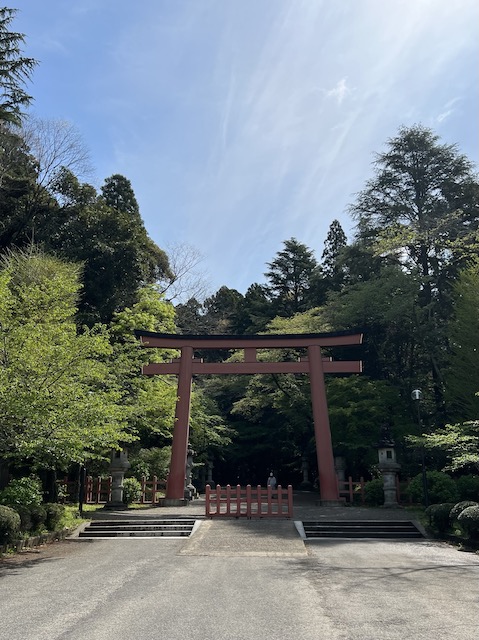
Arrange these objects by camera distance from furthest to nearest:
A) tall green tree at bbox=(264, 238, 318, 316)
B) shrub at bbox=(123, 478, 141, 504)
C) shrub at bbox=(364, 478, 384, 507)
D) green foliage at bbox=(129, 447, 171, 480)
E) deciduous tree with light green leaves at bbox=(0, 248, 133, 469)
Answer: tall green tree at bbox=(264, 238, 318, 316) < green foliage at bbox=(129, 447, 171, 480) < shrub at bbox=(123, 478, 141, 504) < shrub at bbox=(364, 478, 384, 507) < deciduous tree with light green leaves at bbox=(0, 248, 133, 469)

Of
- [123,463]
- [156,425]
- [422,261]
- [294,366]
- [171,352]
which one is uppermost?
[422,261]

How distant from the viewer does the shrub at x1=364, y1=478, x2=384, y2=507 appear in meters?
17.4

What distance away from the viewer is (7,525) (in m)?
9.10

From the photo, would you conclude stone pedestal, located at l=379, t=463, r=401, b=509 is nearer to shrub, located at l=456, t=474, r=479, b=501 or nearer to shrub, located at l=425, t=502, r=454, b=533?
shrub, located at l=456, t=474, r=479, b=501

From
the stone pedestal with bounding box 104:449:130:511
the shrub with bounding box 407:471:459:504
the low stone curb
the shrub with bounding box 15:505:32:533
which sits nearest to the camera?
the low stone curb

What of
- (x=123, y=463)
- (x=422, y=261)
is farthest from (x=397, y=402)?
(x=123, y=463)

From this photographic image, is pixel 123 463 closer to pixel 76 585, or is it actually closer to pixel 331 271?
pixel 76 585

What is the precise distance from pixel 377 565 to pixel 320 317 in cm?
1936

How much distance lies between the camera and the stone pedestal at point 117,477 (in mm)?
16797

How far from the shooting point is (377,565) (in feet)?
27.7

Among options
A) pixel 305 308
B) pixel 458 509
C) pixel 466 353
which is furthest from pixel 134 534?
pixel 305 308

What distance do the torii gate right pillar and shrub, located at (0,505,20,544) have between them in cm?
1062

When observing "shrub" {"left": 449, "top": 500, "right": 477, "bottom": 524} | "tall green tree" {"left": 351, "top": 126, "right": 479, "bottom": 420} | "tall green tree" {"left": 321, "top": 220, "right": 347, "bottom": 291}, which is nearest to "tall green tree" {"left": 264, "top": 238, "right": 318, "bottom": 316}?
"tall green tree" {"left": 321, "top": 220, "right": 347, "bottom": 291}

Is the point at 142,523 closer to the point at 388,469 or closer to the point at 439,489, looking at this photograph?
the point at 388,469
